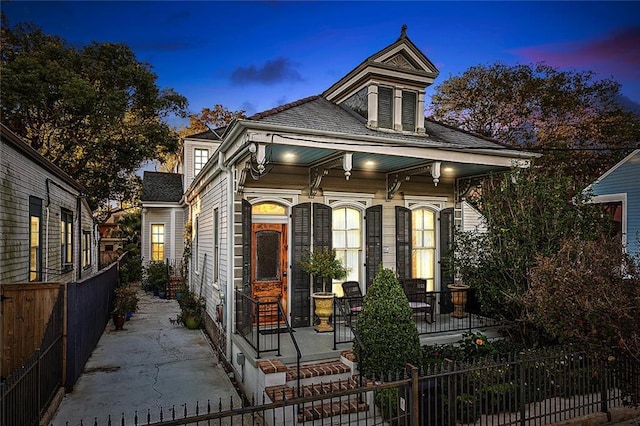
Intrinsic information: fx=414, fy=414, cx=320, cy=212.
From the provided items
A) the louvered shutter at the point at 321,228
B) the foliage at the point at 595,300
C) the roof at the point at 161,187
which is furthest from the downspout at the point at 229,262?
the roof at the point at 161,187

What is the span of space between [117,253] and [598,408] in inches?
1028

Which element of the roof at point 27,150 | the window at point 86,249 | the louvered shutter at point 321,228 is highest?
the roof at point 27,150

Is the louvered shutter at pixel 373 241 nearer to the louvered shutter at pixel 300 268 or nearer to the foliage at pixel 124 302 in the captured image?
the louvered shutter at pixel 300 268

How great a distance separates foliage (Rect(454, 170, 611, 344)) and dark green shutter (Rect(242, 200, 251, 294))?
187 inches

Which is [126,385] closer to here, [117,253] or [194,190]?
[194,190]

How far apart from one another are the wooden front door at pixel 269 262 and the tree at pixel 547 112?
15.7 metres

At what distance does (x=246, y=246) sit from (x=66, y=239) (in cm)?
779

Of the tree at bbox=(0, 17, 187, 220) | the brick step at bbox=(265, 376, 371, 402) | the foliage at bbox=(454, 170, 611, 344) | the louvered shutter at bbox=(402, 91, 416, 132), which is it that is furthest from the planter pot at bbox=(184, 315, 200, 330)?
the tree at bbox=(0, 17, 187, 220)

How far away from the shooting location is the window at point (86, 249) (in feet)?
56.9

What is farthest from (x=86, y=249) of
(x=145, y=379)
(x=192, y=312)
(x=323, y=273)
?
(x=323, y=273)

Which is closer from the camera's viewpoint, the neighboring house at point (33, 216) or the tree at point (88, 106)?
the neighboring house at point (33, 216)

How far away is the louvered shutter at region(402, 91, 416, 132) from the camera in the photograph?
34.1ft

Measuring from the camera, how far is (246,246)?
336 inches

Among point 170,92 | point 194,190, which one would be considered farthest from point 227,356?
point 170,92
